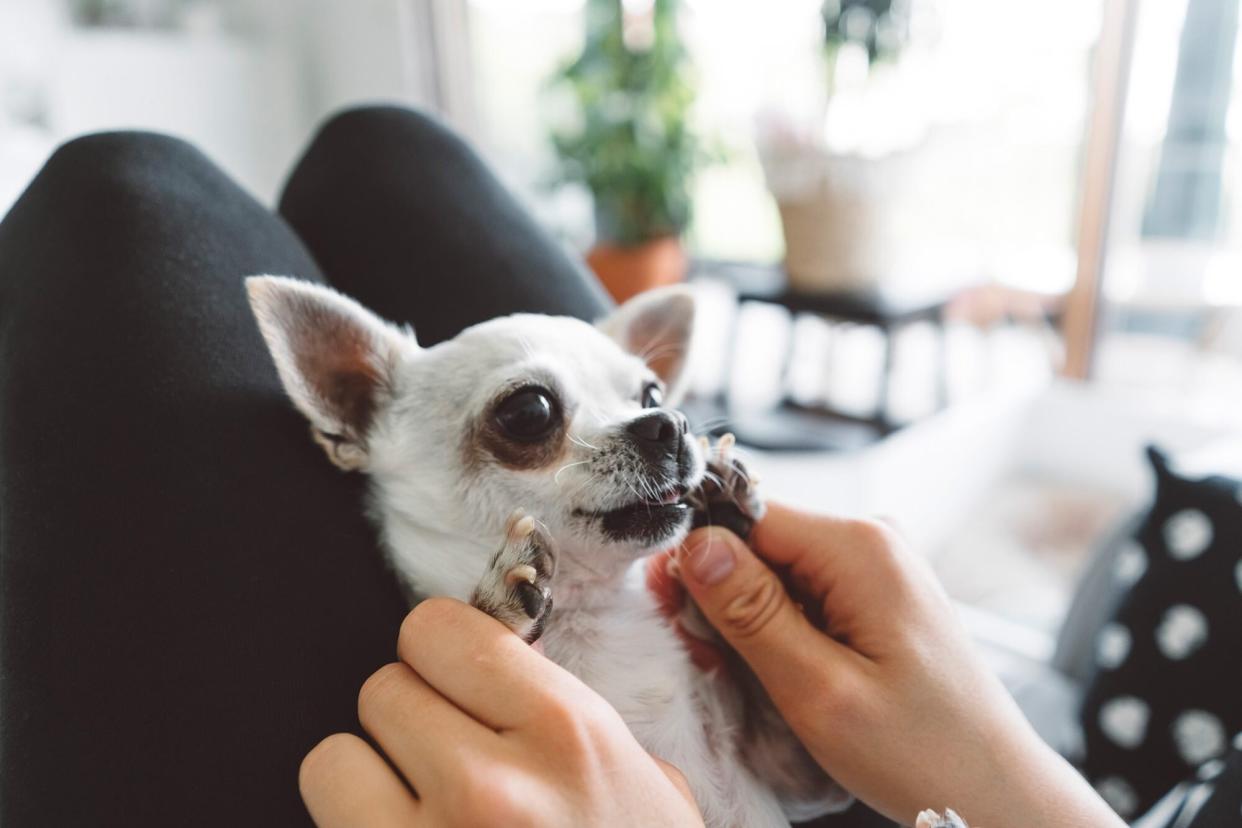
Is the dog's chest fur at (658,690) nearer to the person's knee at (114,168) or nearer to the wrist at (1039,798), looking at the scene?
the wrist at (1039,798)

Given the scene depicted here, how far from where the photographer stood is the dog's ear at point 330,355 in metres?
0.75

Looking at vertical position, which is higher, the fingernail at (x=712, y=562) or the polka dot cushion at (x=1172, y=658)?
the fingernail at (x=712, y=562)

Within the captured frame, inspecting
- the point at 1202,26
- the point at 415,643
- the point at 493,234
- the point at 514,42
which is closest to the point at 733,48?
the point at 514,42

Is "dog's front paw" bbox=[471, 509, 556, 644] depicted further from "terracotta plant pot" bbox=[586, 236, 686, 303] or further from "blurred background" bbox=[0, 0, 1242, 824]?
"terracotta plant pot" bbox=[586, 236, 686, 303]

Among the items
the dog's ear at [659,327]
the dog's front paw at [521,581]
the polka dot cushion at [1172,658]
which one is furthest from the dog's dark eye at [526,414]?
the polka dot cushion at [1172,658]


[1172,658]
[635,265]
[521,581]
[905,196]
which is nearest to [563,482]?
[521,581]

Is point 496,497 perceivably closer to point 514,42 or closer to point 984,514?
point 984,514

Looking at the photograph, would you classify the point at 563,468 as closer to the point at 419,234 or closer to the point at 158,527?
the point at 158,527

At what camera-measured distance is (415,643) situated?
609 millimetres

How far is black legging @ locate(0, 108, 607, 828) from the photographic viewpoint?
0.57 meters

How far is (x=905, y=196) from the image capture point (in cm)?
264

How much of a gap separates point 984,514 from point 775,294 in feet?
3.45

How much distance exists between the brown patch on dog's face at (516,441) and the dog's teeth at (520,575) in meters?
0.15

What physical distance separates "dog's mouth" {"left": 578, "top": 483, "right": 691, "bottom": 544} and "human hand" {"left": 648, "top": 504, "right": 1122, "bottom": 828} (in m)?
0.06
